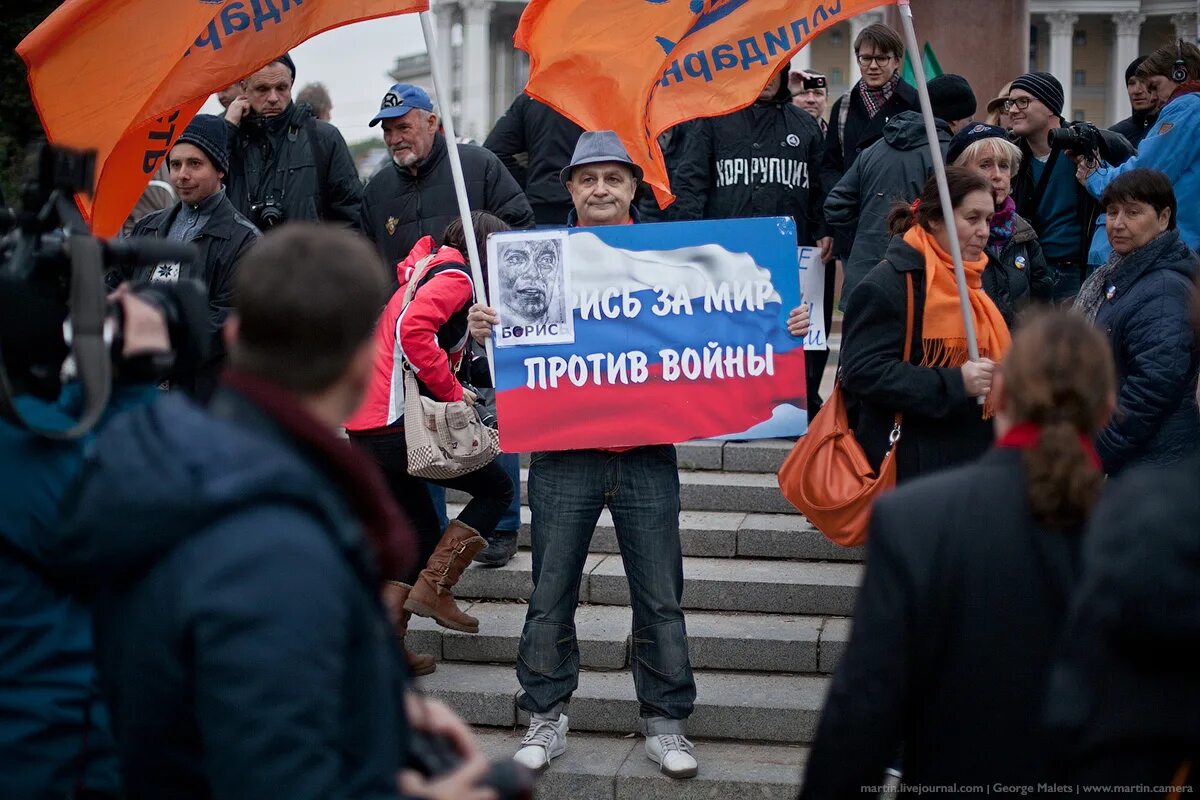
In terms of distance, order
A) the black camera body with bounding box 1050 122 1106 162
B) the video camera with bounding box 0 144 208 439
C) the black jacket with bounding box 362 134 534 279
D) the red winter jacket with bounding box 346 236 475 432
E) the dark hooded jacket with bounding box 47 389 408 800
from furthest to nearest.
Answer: the black jacket with bounding box 362 134 534 279, the black camera body with bounding box 1050 122 1106 162, the red winter jacket with bounding box 346 236 475 432, the video camera with bounding box 0 144 208 439, the dark hooded jacket with bounding box 47 389 408 800

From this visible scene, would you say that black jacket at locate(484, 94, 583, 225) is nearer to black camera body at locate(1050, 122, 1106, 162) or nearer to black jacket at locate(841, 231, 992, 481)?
black camera body at locate(1050, 122, 1106, 162)

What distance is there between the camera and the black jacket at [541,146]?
8.50 metres

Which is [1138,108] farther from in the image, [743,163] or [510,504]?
[510,504]

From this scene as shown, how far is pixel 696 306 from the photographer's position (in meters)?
5.45

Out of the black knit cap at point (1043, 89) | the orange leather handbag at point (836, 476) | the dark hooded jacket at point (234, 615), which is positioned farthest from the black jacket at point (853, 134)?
the dark hooded jacket at point (234, 615)

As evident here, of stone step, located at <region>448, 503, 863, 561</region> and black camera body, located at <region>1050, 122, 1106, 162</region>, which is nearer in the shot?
black camera body, located at <region>1050, 122, 1106, 162</region>

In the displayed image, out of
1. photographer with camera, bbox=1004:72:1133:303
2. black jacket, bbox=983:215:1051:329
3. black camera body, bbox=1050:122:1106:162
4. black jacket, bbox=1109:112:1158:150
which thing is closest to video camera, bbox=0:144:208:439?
black jacket, bbox=983:215:1051:329

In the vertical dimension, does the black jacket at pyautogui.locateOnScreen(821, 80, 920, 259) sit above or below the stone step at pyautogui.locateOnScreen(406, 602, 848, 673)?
above

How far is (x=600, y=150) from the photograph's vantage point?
5445 millimetres

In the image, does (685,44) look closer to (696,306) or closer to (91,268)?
(696,306)

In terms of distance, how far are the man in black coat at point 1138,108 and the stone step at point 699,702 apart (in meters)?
3.38

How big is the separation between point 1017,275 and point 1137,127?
106 inches

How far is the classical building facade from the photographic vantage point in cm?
7725

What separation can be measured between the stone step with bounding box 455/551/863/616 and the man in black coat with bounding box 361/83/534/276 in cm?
171
